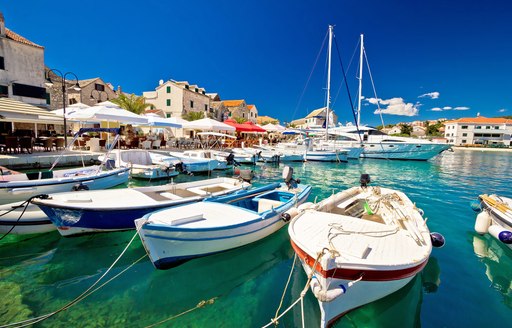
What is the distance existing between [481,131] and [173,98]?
87972 millimetres

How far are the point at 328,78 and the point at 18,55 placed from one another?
30986 mm

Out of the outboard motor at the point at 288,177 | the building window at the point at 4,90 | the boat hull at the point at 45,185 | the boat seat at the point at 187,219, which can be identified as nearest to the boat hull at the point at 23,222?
the boat hull at the point at 45,185

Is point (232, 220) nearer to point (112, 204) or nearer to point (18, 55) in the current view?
point (112, 204)

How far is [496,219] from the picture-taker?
24.4ft

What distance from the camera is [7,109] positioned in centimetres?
1302

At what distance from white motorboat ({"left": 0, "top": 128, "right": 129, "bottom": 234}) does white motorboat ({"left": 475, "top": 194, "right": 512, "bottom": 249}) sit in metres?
11.6

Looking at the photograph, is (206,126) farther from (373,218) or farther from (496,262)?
(496,262)

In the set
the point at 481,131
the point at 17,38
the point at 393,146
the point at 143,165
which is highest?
the point at 17,38

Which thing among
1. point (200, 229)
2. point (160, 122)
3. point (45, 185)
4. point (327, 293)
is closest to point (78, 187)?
point (45, 185)

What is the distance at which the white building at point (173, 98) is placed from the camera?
136ft

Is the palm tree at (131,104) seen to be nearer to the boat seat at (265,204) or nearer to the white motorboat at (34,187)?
the white motorboat at (34,187)

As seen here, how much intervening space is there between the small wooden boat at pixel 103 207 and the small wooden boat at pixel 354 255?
3984 millimetres

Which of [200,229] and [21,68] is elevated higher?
[21,68]

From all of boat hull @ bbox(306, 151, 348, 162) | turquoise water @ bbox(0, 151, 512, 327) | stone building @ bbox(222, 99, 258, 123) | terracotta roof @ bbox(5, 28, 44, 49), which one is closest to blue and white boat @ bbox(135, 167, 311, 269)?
turquoise water @ bbox(0, 151, 512, 327)
